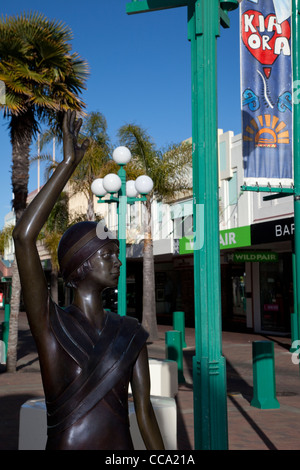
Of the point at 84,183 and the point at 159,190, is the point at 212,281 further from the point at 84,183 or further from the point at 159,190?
the point at 84,183

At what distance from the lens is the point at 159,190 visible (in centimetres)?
2045

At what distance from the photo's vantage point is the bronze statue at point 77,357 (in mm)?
1874

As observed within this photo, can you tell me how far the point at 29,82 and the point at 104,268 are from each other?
11193mm

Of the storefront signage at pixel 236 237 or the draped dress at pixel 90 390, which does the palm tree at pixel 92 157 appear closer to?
the storefront signage at pixel 236 237

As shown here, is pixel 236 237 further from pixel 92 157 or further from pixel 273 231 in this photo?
pixel 92 157

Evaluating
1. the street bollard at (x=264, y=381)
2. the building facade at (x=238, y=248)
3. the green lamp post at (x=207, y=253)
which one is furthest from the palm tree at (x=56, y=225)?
the green lamp post at (x=207, y=253)

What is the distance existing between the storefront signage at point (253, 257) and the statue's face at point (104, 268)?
1771 centimetres

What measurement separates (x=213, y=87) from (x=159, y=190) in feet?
55.1

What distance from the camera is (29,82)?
1233 cm

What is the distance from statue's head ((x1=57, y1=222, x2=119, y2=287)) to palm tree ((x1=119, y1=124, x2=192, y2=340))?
17521mm

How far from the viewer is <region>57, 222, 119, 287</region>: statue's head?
208 centimetres

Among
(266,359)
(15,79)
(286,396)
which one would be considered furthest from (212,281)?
(15,79)

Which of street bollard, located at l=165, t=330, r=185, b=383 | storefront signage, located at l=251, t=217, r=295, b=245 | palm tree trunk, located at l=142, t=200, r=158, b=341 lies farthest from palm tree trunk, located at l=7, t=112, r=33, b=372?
storefront signage, located at l=251, t=217, r=295, b=245

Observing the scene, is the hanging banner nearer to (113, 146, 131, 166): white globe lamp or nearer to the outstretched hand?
the outstretched hand
